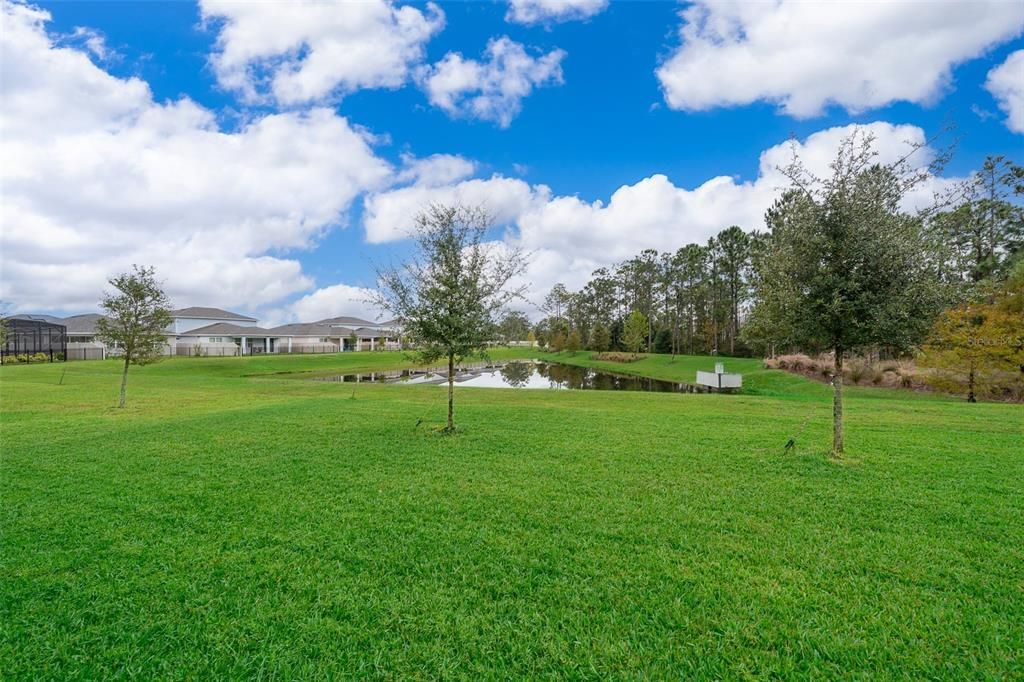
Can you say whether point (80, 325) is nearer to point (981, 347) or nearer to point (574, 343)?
point (574, 343)

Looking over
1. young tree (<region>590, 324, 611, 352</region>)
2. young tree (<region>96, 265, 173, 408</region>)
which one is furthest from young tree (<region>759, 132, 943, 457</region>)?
young tree (<region>590, 324, 611, 352</region>)

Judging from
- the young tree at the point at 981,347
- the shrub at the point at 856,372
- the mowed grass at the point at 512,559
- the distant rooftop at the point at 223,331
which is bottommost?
the mowed grass at the point at 512,559

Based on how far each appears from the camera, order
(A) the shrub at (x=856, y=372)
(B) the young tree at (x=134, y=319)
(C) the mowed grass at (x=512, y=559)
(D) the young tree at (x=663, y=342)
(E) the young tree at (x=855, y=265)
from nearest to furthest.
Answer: (C) the mowed grass at (x=512, y=559), (E) the young tree at (x=855, y=265), (B) the young tree at (x=134, y=319), (A) the shrub at (x=856, y=372), (D) the young tree at (x=663, y=342)

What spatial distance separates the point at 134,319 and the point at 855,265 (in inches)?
805

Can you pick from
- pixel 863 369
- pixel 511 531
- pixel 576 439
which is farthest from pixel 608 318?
pixel 511 531

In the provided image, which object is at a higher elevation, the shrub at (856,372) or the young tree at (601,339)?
the young tree at (601,339)

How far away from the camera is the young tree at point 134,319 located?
15.4m


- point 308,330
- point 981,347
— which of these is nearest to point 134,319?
point 981,347

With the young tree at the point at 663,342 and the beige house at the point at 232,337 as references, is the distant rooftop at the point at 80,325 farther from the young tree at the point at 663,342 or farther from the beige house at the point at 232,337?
the young tree at the point at 663,342

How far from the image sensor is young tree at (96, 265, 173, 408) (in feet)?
50.4

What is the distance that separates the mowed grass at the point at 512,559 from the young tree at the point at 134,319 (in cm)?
769

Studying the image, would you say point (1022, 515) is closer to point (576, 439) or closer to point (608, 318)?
point (576, 439)

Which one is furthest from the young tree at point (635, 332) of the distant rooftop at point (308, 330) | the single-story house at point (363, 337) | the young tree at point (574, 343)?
the distant rooftop at point (308, 330)

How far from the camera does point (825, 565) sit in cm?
404
